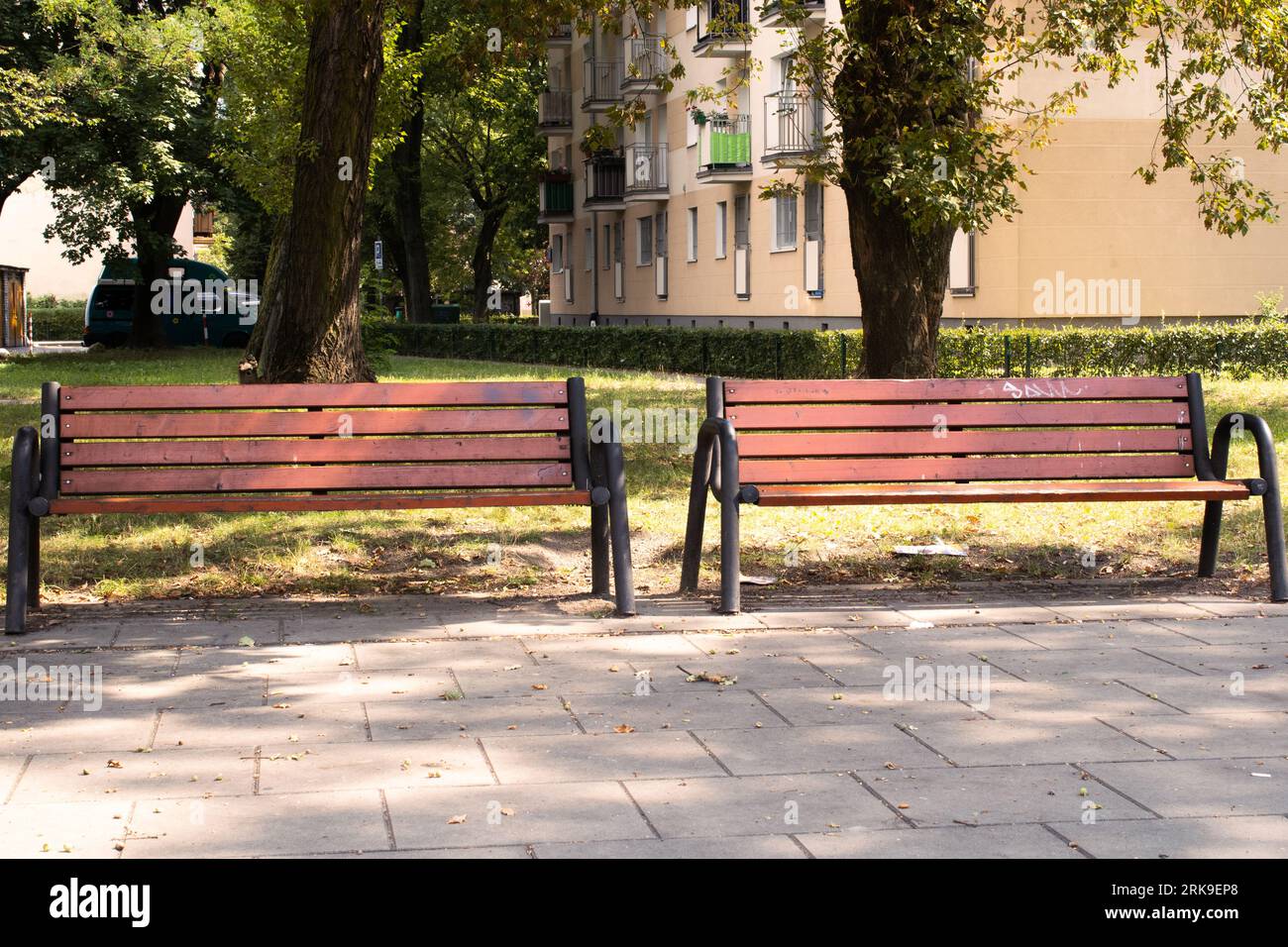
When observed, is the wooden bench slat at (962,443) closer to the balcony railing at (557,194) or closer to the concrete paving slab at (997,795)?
the concrete paving slab at (997,795)

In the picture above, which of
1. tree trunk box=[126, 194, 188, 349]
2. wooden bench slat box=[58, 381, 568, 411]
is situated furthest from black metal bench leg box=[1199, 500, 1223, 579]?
tree trunk box=[126, 194, 188, 349]

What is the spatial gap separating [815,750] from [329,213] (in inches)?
310

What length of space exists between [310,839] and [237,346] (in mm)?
37867

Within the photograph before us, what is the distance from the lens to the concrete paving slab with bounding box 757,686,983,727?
5520mm

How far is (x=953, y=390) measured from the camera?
8.09 m

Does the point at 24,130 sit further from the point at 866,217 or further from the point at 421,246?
the point at 866,217

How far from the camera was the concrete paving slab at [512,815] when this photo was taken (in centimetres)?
423

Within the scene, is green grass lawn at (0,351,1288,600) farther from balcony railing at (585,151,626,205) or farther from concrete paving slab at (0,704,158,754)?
balcony railing at (585,151,626,205)

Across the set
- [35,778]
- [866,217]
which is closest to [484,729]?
[35,778]

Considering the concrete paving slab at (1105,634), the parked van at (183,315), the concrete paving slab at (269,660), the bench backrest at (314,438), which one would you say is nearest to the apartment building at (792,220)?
the bench backrest at (314,438)

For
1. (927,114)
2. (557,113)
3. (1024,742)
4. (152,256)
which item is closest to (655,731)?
(1024,742)

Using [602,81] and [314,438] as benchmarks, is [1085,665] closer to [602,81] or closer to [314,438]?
[314,438]

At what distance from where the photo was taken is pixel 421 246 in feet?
154

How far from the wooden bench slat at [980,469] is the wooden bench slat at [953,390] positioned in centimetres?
30
